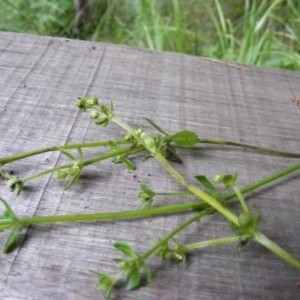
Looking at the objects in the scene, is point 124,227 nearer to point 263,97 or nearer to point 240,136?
point 240,136

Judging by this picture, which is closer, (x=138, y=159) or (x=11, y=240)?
(x=11, y=240)

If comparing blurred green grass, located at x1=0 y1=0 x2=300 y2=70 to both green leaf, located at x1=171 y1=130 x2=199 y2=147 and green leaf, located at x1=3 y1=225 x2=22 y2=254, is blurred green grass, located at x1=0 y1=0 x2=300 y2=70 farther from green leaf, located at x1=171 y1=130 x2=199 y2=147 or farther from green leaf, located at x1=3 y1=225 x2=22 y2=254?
green leaf, located at x1=3 y1=225 x2=22 y2=254

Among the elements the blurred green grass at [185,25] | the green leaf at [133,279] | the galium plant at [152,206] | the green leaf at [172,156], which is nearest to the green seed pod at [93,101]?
the galium plant at [152,206]

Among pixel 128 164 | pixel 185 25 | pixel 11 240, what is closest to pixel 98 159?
pixel 128 164

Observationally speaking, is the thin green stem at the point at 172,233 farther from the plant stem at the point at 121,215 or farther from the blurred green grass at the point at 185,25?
the blurred green grass at the point at 185,25

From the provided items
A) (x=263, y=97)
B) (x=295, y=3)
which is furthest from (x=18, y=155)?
(x=295, y=3)

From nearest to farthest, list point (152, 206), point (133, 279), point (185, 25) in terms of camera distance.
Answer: point (133, 279)
point (152, 206)
point (185, 25)

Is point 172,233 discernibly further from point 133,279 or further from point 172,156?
point 172,156
